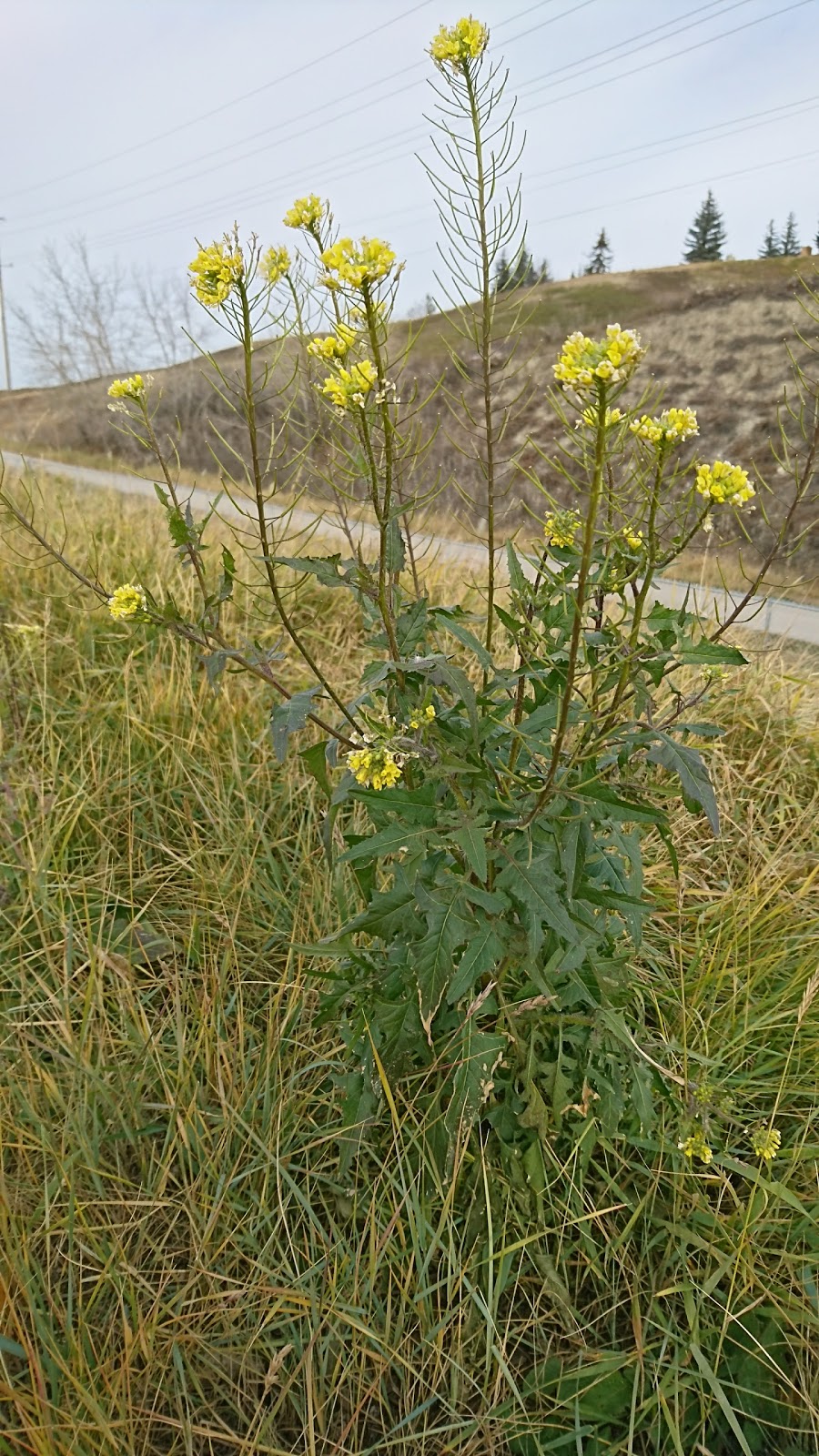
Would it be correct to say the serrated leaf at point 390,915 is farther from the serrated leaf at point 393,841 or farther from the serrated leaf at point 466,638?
the serrated leaf at point 466,638

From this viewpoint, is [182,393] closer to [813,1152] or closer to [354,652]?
[354,652]

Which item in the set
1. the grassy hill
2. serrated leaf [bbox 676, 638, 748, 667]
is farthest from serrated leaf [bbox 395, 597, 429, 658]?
the grassy hill

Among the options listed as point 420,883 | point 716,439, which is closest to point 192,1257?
point 420,883

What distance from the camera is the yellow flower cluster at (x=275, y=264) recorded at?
105cm

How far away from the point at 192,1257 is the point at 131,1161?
0.80 feet

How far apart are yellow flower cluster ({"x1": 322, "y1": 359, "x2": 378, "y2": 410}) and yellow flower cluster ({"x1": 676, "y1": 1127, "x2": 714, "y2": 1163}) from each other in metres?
1.31

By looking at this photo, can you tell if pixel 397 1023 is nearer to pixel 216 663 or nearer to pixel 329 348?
pixel 216 663

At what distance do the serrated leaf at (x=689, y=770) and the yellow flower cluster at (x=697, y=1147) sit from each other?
70cm

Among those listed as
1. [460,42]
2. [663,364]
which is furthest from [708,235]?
[460,42]

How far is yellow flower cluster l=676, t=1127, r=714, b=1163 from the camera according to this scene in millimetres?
1425

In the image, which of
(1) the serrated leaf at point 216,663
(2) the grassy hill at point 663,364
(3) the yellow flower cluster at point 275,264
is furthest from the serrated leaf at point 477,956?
(2) the grassy hill at point 663,364

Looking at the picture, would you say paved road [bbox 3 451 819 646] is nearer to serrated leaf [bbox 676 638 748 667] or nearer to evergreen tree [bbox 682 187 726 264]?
serrated leaf [bbox 676 638 748 667]

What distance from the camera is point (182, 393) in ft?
66.3

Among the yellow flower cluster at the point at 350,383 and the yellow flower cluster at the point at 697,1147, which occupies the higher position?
the yellow flower cluster at the point at 350,383
